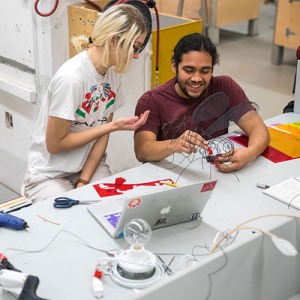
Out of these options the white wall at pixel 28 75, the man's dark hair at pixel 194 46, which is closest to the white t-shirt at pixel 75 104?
the man's dark hair at pixel 194 46

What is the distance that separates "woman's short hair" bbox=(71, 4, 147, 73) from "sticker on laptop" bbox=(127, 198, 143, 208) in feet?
2.60

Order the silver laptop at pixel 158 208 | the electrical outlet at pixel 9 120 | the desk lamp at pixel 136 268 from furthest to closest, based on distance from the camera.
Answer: the electrical outlet at pixel 9 120
the silver laptop at pixel 158 208
the desk lamp at pixel 136 268

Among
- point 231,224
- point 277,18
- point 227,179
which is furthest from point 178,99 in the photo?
point 277,18

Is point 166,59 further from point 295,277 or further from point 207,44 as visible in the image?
point 295,277

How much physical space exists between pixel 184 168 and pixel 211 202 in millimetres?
286

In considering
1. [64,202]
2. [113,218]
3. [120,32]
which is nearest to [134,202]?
[113,218]

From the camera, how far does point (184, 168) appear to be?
2117 mm

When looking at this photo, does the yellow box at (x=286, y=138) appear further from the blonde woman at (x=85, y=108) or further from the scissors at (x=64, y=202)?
the scissors at (x=64, y=202)

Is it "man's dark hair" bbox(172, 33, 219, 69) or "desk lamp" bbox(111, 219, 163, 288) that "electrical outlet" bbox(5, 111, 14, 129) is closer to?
"man's dark hair" bbox(172, 33, 219, 69)

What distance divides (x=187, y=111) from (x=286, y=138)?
0.46 m

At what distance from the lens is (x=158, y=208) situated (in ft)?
5.21

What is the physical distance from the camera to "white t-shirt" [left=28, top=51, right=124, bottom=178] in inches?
83.1

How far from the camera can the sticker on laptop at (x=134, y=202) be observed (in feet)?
4.86

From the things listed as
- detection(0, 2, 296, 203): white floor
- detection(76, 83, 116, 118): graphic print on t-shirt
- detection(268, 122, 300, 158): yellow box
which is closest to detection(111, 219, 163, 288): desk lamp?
detection(76, 83, 116, 118): graphic print on t-shirt
